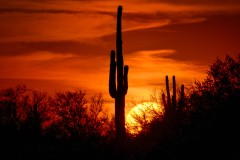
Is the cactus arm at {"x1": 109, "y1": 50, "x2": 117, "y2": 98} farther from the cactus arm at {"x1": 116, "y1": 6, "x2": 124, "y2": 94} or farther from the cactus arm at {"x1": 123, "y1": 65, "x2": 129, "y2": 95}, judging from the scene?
the cactus arm at {"x1": 123, "y1": 65, "x2": 129, "y2": 95}

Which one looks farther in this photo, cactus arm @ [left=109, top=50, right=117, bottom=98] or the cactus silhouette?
the cactus silhouette

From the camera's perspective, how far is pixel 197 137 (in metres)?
14.5

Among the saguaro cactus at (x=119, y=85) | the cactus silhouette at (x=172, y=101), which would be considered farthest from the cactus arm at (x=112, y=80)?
the cactus silhouette at (x=172, y=101)

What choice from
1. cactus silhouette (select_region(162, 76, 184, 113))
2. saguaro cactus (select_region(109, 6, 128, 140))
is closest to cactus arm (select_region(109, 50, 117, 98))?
saguaro cactus (select_region(109, 6, 128, 140))

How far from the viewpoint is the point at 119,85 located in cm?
1930

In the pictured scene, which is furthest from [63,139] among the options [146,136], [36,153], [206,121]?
[206,121]

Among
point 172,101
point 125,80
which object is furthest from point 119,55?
point 172,101

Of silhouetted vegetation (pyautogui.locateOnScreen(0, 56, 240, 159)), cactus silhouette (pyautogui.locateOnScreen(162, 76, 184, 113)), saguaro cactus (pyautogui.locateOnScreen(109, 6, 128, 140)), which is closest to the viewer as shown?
silhouetted vegetation (pyautogui.locateOnScreen(0, 56, 240, 159))

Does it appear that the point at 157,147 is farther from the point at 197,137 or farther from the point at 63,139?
the point at 63,139

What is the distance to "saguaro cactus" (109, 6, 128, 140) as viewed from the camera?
758 inches

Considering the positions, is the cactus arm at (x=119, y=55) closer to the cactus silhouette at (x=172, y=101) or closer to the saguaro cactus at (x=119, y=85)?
the saguaro cactus at (x=119, y=85)

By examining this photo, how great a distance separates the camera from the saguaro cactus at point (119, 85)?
19266 mm

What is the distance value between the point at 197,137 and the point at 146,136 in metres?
6.24

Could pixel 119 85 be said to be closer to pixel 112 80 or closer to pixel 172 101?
pixel 112 80
